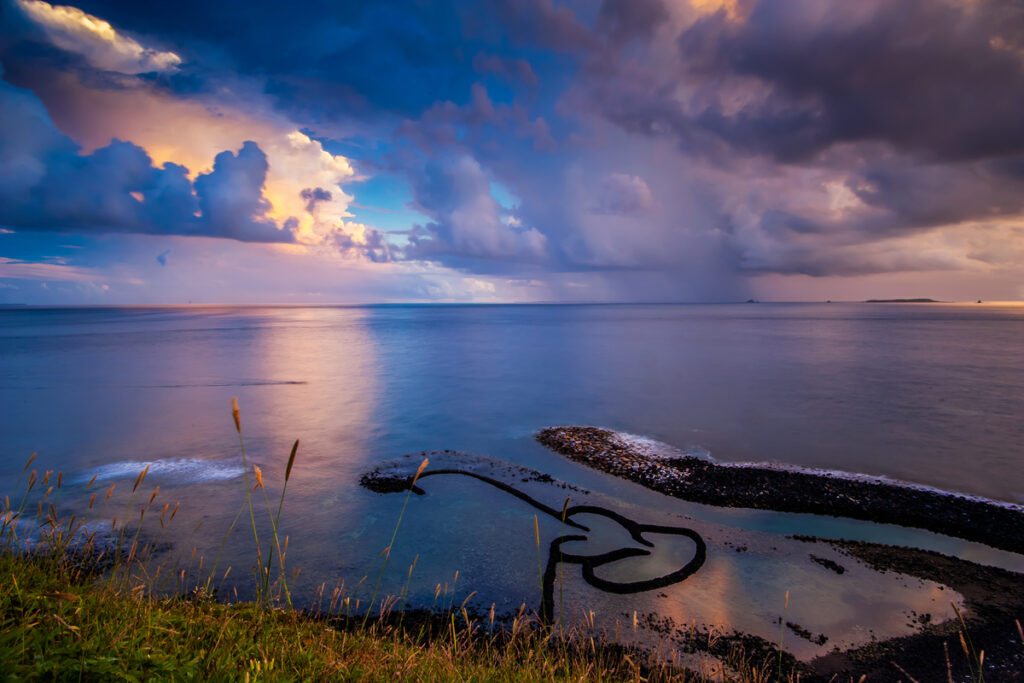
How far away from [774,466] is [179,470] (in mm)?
22524

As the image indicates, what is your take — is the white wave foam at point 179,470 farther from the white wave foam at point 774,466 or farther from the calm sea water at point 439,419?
the white wave foam at point 774,466

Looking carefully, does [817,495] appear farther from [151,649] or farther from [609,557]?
[151,649]

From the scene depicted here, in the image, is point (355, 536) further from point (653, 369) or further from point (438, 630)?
point (653, 369)

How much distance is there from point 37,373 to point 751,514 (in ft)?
178

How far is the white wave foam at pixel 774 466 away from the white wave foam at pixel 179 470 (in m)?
15.9

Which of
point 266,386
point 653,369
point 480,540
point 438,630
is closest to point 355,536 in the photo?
point 480,540

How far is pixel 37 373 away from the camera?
37.7 meters

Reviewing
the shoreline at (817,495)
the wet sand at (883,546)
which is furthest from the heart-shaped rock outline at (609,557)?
the shoreline at (817,495)

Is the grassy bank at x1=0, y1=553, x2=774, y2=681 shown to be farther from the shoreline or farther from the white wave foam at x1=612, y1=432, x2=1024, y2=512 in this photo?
the white wave foam at x1=612, y1=432, x2=1024, y2=512

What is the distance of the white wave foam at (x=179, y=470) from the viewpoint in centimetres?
1527

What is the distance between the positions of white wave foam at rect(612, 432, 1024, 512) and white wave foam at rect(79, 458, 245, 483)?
15946mm

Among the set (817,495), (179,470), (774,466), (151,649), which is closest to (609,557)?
(817,495)

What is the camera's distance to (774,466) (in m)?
17.2

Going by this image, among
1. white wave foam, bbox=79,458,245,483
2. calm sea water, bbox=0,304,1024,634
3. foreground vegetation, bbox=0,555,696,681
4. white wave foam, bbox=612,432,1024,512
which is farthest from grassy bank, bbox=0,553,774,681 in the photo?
white wave foam, bbox=612,432,1024,512
